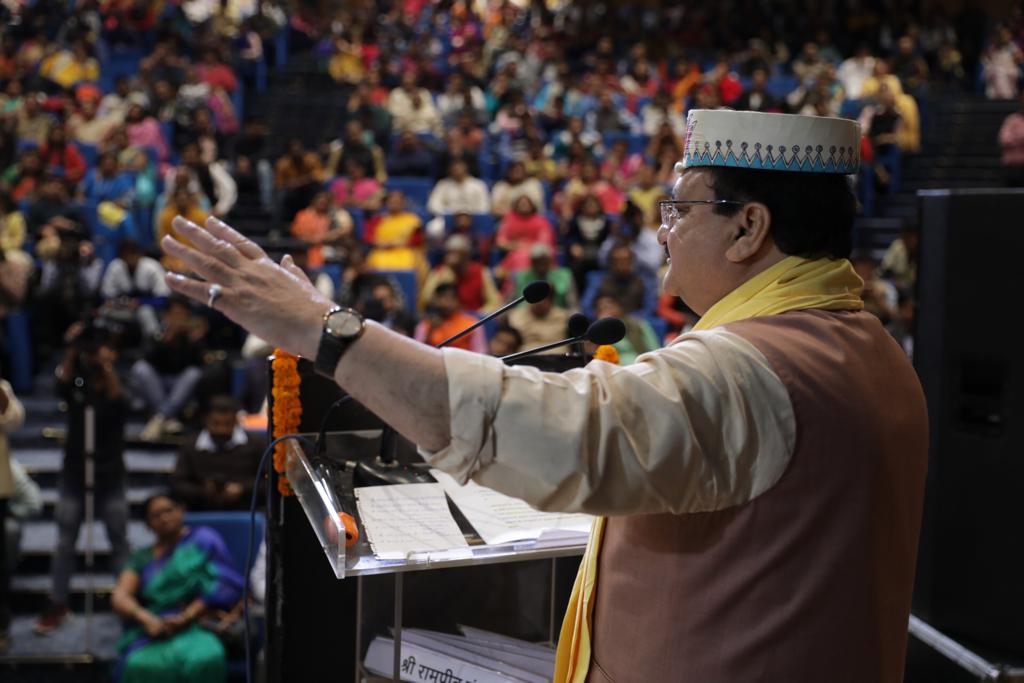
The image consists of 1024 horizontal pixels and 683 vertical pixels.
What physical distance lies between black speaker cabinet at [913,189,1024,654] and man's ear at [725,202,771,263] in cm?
136

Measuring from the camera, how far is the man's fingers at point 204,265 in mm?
1189

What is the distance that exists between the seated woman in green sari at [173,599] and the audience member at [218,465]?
336 mm

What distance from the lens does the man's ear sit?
4.47 ft

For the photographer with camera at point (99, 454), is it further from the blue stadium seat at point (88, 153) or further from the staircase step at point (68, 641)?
the blue stadium seat at point (88, 153)

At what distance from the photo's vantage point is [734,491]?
1.24 m

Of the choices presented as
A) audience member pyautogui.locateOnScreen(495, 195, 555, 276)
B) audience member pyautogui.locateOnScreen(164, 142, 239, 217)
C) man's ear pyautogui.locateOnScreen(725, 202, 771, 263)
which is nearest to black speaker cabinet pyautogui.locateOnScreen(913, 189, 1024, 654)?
man's ear pyautogui.locateOnScreen(725, 202, 771, 263)

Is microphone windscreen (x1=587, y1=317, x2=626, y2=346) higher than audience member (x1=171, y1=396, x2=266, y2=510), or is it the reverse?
microphone windscreen (x1=587, y1=317, x2=626, y2=346)

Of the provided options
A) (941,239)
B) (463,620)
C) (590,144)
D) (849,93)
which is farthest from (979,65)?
(463,620)

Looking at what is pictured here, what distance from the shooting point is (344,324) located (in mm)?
1157

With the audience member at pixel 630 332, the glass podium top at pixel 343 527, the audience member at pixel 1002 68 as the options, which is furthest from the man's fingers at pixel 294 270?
the audience member at pixel 1002 68

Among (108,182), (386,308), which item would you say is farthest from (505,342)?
(108,182)

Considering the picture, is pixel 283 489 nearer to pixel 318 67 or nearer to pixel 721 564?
pixel 721 564

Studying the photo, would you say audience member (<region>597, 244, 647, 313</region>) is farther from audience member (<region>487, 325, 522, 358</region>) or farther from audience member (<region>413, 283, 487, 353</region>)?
audience member (<region>487, 325, 522, 358</region>)

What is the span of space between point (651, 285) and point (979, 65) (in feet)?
23.2
